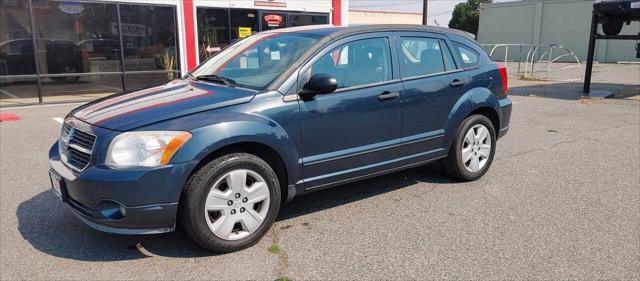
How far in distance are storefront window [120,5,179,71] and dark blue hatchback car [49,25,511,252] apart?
9.43 meters

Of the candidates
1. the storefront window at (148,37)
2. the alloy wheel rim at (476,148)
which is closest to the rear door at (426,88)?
the alloy wheel rim at (476,148)

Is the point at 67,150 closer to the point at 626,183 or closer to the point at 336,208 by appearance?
the point at 336,208

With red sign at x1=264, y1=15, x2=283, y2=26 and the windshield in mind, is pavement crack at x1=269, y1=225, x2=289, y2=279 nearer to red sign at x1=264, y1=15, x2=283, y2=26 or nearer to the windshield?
the windshield

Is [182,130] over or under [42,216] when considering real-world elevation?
over

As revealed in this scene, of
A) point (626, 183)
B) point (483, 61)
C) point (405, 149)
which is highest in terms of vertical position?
point (483, 61)

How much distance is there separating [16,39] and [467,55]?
1136cm

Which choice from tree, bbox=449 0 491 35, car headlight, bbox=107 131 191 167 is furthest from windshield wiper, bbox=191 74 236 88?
tree, bbox=449 0 491 35

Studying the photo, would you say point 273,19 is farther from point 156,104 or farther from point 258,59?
point 156,104

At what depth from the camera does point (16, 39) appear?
12164 mm

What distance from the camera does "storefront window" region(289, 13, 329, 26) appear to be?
16.1m

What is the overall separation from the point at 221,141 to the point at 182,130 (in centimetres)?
27

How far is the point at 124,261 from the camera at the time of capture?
3521mm

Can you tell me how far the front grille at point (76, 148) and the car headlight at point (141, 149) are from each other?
233 mm

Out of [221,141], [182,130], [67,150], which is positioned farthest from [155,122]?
[67,150]
